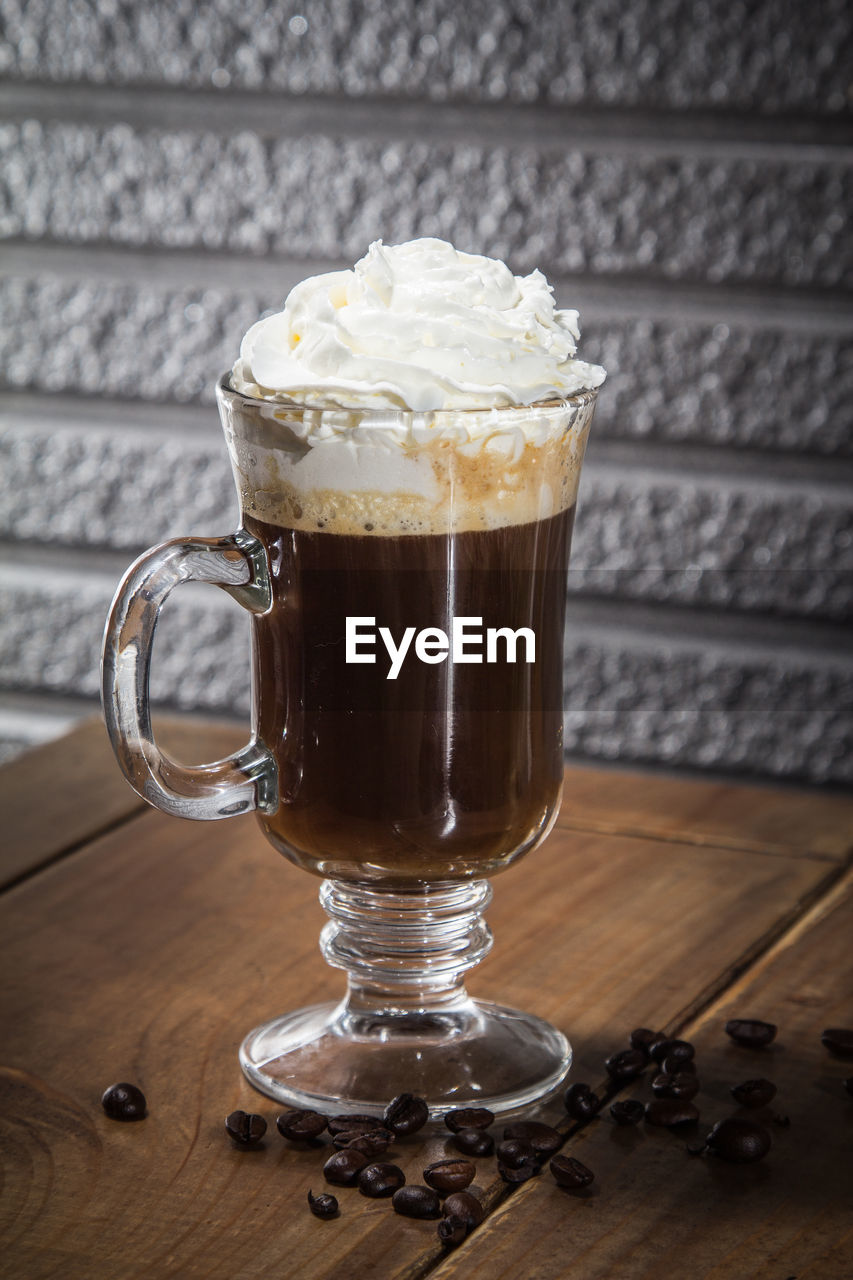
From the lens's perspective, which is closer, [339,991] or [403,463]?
[403,463]

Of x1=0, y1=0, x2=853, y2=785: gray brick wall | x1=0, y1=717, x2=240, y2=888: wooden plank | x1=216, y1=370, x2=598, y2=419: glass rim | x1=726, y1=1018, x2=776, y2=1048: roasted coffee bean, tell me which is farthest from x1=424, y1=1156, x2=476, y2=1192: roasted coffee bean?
x1=0, y1=0, x2=853, y2=785: gray brick wall

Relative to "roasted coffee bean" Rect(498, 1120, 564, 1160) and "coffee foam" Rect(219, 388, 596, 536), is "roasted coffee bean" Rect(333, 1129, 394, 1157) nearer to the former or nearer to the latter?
"roasted coffee bean" Rect(498, 1120, 564, 1160)

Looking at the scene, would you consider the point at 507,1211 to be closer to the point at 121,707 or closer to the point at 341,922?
the point at 341,922

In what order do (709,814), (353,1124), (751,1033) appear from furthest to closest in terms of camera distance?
1. (709,814)
2. (751,1033)
3. (353,1124)

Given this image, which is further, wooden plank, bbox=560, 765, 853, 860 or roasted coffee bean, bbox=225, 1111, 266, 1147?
wooden plank, bbox=560, 765, 853, 860

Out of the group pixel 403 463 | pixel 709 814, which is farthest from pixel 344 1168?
pixel 709 814

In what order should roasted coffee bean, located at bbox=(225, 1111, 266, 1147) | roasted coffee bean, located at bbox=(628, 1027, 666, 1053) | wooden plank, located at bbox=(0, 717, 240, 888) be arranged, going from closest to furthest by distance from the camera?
1. roasted coffee bean, located at bbox=(225, 1111, 266, 1147)
2. roasted coffee bean, located at bbox=(628, 1027, 666, 1053)
3. wooden plank, located at bbox=(0, 717, 240, 888)

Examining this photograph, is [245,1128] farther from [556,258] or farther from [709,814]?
[556,258]
